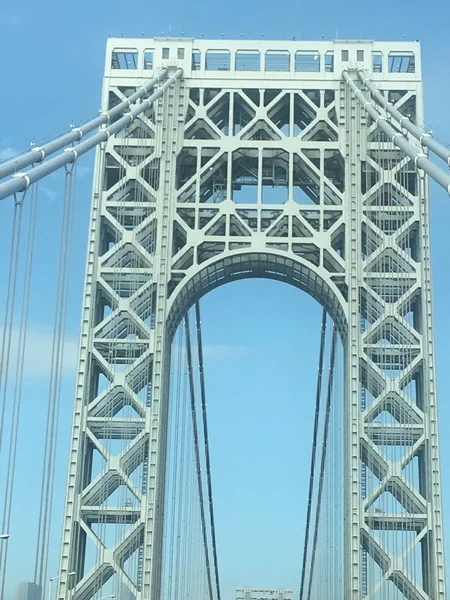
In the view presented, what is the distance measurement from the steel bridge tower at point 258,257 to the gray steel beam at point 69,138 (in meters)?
1.32

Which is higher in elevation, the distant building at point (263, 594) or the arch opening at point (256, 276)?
the distant building at point (263, 594)

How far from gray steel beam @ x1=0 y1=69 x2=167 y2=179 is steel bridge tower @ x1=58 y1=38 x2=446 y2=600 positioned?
4.33 ft

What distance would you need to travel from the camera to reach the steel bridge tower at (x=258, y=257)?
41062mm

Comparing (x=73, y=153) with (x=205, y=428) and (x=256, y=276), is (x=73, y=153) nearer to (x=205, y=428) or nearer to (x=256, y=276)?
(x=256, y=276)

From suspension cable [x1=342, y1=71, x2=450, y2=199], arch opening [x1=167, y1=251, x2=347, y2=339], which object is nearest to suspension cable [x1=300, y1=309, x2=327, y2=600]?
arch opening [x1=167, y1=251, x2=347, y2=339]

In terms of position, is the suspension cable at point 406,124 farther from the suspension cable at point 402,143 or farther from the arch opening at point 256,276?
the arch opening at point 256,276

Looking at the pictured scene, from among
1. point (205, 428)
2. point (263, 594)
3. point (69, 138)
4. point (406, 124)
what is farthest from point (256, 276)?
point (263, 594)

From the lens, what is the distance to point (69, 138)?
34.6m

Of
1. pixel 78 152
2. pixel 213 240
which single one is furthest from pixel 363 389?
pixel 78 152

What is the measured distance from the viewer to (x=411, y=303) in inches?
1721

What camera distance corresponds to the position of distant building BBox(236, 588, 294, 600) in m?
188

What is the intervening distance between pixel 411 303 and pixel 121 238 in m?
9.76

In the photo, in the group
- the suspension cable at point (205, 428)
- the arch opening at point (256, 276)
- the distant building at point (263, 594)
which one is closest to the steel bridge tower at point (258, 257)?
the arch opening at point (256, 276)

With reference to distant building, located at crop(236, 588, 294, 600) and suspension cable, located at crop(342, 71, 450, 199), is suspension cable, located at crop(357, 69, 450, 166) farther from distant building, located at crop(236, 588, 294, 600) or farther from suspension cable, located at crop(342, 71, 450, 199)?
distant building, located at crop(236, 588, 294, 600)
